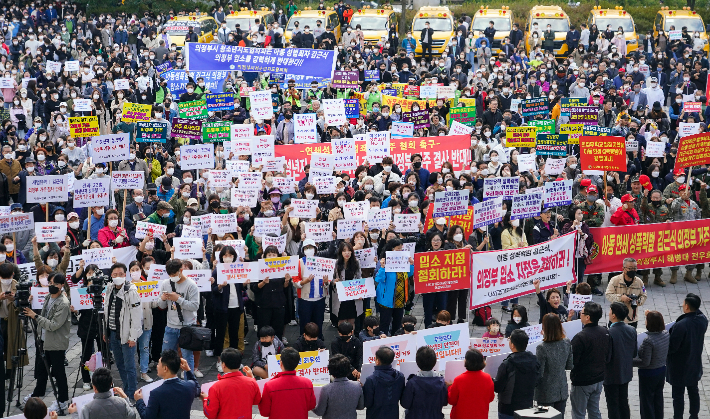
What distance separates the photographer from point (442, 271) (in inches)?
526

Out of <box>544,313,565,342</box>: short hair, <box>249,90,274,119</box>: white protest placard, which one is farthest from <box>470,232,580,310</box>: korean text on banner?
<box>249,90,274,119</box>: white protest placard

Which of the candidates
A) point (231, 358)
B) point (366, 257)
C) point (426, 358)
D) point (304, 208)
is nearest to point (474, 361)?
A: point (426, 358)

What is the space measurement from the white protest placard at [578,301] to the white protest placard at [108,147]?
968 cm

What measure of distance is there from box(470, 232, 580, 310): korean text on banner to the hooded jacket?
464cm

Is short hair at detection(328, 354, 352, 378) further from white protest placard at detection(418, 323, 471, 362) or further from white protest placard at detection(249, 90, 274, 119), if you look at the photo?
white protest placard at detection(249, 90, 274, 119)

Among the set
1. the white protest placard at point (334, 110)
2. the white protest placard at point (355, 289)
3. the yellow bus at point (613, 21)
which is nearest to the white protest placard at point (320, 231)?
the white protest placard at point (355, 289)

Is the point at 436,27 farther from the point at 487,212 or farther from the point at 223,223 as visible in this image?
the point at 223,223

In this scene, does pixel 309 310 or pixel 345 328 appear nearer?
pixel 345 328

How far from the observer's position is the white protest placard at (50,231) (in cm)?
1407

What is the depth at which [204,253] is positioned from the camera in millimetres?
13961

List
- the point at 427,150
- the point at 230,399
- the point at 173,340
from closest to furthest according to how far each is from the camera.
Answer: the point at 230,399, the point at 173,340, the point at 427,150

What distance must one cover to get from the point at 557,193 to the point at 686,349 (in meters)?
5.52

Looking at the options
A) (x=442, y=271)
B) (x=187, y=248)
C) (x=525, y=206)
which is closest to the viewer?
(x=442, y=271)

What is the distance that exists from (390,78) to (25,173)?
41.9ft
